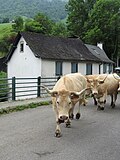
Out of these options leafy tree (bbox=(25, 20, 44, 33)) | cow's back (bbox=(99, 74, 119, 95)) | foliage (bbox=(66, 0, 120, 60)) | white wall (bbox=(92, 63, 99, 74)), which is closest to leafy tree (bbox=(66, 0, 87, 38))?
foliage (bbox=(66, 0, 120, 60))

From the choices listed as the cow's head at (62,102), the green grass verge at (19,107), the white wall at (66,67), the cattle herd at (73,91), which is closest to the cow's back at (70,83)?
the cattle herd at (73,91)

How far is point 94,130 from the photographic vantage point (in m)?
9.67

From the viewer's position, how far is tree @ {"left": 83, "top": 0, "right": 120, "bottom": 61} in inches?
2219

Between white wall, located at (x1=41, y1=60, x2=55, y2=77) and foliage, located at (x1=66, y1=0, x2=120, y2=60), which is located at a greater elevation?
foliage, located at (x1=66, y1=0, x2=120, y2=60)

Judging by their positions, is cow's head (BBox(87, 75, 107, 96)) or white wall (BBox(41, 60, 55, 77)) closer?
cow's head (BBox(87, 75, 107, 96))

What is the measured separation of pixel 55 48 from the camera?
37531 mm

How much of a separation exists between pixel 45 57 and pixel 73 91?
2506 cm

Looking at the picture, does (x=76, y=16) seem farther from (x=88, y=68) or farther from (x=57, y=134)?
(x=57, y=134)

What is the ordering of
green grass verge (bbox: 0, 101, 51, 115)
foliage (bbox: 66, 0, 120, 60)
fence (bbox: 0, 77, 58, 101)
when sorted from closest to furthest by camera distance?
1. green grass verge (bbox: 0, 101, 51, 115)
2. fence (bbox: 0, 77, 58, 101)
3. foliage (bbox: 66, 0, 120, 60)

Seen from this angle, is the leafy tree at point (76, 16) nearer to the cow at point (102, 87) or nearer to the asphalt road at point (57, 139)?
the cow at point (102, 87)

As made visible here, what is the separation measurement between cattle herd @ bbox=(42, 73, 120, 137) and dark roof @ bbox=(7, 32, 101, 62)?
2008cm

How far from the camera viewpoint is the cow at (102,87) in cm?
1293

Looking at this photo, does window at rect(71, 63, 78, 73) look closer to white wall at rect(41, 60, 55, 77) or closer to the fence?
white wall at rect(41, 60, 55, 77)

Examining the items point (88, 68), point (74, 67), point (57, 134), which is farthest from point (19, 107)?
point (88, 68)
